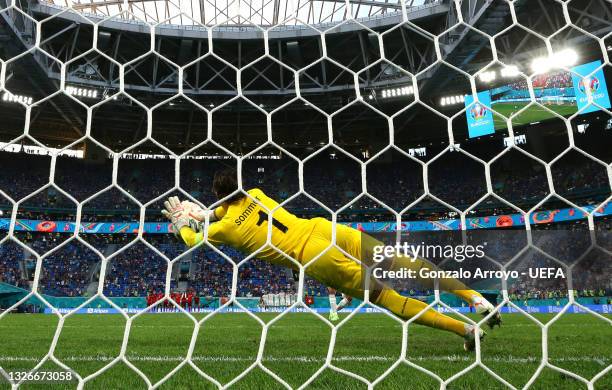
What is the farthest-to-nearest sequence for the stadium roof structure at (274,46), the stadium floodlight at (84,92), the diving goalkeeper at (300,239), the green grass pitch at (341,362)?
1. the stadium floodlight at (84,92)
2. the stadium roof structure at (274,46)
3. the diving goalkeeper at (300,239)
4. the green grass pitch at (341,362)

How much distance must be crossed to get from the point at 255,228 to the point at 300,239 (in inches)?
11.7

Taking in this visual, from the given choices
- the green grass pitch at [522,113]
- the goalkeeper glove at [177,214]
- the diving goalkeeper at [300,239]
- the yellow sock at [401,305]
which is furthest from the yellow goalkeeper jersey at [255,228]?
the green grass pitch at [522,113]

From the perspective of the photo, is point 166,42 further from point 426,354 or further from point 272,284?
point 426,354

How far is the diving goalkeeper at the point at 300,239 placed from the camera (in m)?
2.81

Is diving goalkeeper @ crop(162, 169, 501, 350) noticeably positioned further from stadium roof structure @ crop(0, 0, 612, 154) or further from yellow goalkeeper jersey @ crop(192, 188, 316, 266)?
stadium roof structure @ crop(0, 0, 612, 154)

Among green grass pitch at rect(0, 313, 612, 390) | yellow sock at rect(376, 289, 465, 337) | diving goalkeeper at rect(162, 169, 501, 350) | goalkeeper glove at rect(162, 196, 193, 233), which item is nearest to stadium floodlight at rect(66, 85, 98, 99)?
green grass pitch at rect(0, 313, 612, 390)

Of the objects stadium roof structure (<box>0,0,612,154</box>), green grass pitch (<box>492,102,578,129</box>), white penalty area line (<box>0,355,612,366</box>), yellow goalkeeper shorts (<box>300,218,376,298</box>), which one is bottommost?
white penalty area line (<box>0,355,612,366</box>)

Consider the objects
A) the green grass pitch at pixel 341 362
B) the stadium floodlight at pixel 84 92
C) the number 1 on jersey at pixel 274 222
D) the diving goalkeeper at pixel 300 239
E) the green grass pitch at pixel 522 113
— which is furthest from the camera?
the stadium floodlight at pixel 84 92

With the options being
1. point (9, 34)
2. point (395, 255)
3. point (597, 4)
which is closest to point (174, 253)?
point (9, 34)

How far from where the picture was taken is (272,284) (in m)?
19.8

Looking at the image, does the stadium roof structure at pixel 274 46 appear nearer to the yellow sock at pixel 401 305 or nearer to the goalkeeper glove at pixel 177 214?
the goalkeeper glove at pixel 177 214

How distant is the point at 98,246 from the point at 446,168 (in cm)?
1782

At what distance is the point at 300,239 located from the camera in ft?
9.60

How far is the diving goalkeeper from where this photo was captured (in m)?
2.81
